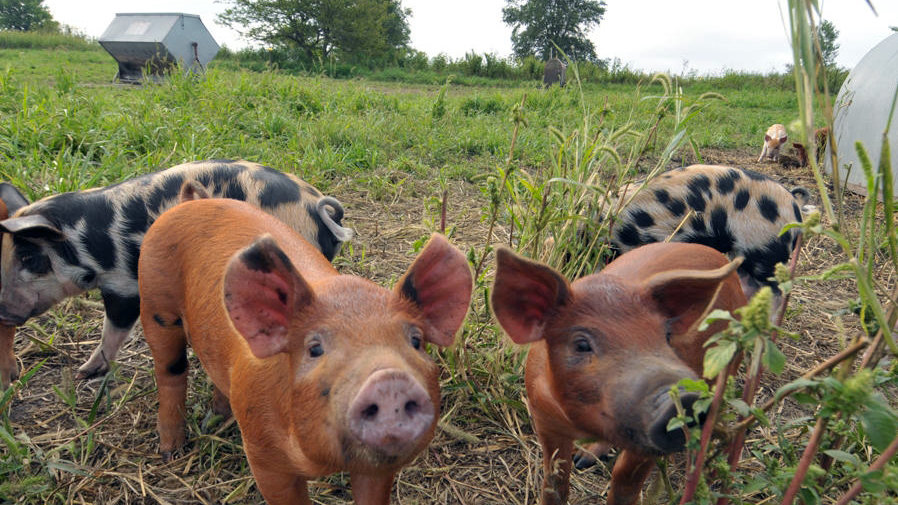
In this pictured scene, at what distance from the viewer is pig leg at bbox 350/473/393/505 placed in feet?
5.87

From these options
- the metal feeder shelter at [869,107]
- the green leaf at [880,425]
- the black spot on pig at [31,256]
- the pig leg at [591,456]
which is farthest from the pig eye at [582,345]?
the metal feeder shelter at [869,107]

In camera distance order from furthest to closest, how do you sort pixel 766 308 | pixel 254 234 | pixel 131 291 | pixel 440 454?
pixel 131 291 < pixel 440 454 < pixel 254 234 < pixel 766 308

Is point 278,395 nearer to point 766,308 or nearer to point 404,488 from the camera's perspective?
point 404,488

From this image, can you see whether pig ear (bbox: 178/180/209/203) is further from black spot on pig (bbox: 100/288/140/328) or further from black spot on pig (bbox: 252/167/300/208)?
black spot on pig (bbox: 100/288/140/328)

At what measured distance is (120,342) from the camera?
2938 mm

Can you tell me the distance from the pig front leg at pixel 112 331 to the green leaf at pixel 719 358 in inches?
112

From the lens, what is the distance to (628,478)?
2.03 metres

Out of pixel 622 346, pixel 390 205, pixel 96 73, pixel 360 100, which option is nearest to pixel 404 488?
pixel 622 346

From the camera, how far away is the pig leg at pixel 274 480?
69.8 inches

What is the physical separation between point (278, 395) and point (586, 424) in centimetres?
91

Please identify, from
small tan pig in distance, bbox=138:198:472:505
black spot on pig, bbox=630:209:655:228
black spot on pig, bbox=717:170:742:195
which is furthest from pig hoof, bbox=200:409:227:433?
black spot on pig, bbox=717:170:742:195

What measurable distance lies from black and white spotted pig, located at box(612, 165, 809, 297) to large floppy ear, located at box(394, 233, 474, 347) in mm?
2109

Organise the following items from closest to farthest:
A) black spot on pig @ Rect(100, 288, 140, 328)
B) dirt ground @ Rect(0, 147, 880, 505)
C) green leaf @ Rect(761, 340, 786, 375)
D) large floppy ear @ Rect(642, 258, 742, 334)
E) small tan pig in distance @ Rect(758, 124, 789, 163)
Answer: green leaf @ Rect(761, 340, 786, 375)
large floppy ear @ Rect(642, 258, 742, 334)
dirt ground @ Rect(0, 147, 880, 505)
black spot on pig @ Rect(100, 288, 140, 328)
small tan pig in distance @ Rect(758, 124, 789, 163)

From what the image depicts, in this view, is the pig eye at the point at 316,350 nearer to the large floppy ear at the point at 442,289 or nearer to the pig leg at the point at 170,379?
the large floppy ear at the point at 442,289
